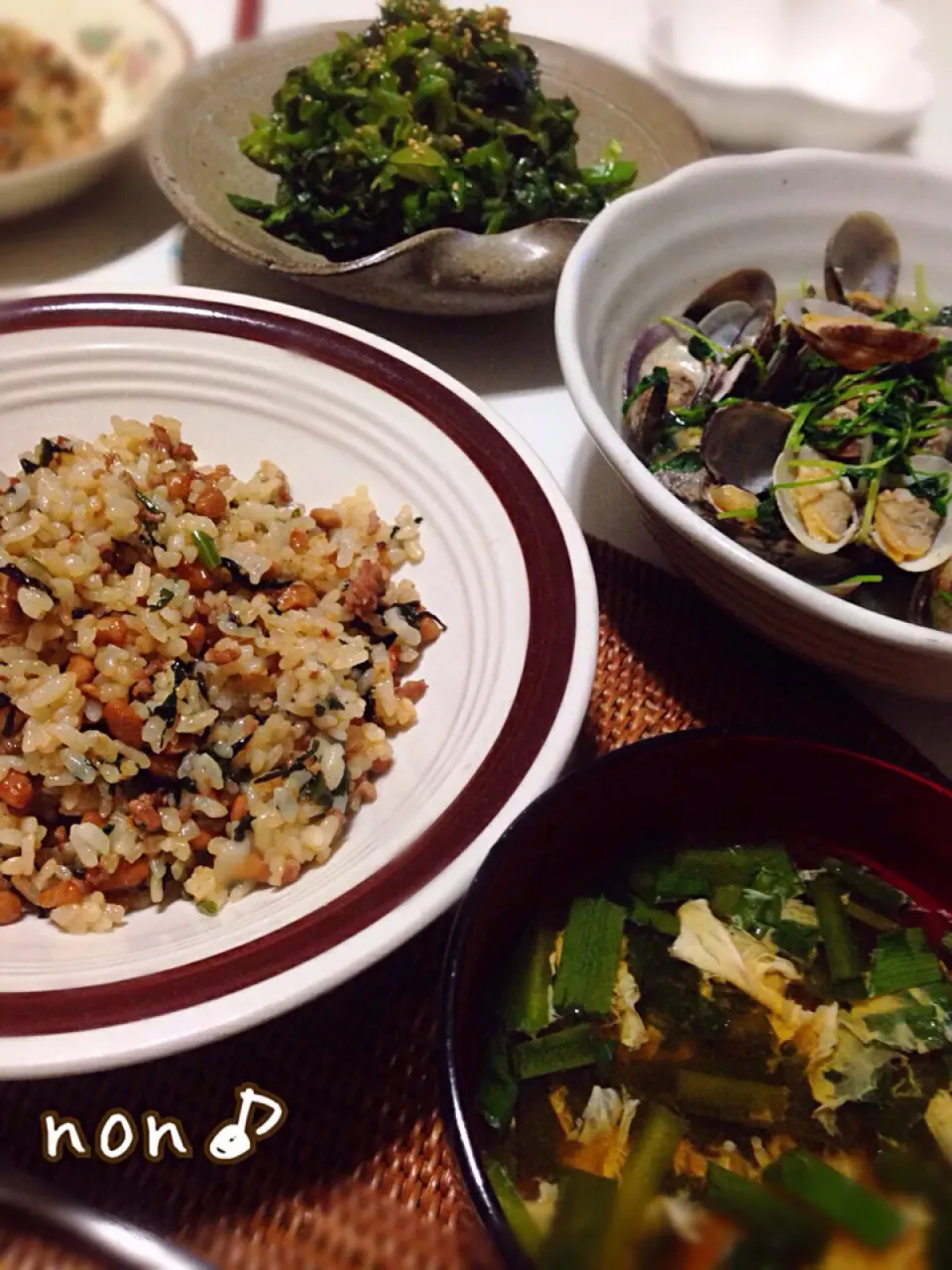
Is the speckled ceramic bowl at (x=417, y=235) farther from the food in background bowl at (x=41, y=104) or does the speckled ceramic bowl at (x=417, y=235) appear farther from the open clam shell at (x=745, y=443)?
the open clam shell at (x=745, y=443)

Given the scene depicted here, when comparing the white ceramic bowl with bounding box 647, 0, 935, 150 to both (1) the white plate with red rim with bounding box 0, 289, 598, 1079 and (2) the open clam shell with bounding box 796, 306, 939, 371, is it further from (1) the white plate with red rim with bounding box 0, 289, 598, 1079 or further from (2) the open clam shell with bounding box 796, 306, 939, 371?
(1) the white plate with red rim with bounding box 0, 289, 598, 1079

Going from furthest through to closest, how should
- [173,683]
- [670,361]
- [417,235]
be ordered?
[417,235]
[670,361]
[173,683]

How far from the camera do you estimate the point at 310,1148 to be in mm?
857

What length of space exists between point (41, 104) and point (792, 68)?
5.36ft

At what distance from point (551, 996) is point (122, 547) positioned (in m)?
0.68

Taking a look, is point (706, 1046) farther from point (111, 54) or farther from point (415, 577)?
point (111, 54)

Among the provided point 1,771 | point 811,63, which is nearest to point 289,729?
point 1,771

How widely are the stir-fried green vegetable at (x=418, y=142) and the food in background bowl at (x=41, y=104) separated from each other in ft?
0.88

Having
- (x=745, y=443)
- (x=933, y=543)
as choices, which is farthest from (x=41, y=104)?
(x=933, y=543)

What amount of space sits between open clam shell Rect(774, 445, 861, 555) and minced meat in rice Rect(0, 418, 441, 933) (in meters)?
0.44

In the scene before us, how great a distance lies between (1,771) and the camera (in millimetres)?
999

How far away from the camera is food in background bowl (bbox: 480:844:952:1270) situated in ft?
2.28

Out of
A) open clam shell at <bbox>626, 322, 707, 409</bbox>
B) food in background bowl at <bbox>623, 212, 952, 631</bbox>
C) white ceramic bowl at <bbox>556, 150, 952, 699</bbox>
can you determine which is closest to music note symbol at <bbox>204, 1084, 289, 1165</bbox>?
white ceramic bowl at <bbox>556, 150, 952, 699</bbox>

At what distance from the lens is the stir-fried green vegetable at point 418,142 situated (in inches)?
65.8
